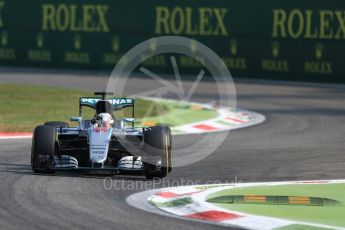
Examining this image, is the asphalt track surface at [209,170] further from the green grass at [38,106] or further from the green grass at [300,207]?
the green grass at [38,106]

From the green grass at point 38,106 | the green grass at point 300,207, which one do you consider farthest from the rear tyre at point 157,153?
the green grass at point 38,106

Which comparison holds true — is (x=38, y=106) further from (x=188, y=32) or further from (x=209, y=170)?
(x=188, y=32)

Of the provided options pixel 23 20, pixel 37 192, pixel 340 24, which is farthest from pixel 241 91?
pixel 37 192

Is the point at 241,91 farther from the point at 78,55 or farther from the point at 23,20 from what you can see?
the point at 23,20

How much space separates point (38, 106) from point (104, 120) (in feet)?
31.8

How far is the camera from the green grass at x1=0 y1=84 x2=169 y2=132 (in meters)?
20.0

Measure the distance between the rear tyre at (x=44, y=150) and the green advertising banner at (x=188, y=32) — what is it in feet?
60.7

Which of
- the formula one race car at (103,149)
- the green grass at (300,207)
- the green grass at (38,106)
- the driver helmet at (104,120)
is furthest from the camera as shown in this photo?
the green grass at (38,106)

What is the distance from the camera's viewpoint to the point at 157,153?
42.4 ft

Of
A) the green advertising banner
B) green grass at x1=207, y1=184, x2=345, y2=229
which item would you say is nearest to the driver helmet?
green grass at x1=207, y1=184, x2=345, y2=229

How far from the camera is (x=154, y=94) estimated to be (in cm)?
2725

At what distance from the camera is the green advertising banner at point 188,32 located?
30219 millimetres

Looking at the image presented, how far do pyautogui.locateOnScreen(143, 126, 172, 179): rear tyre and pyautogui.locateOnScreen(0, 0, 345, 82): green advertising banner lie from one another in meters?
17.9

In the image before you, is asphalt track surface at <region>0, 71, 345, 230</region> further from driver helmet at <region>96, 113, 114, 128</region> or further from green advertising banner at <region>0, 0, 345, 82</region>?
green advertising banner at <region>0, 0, 345, 82</region>
